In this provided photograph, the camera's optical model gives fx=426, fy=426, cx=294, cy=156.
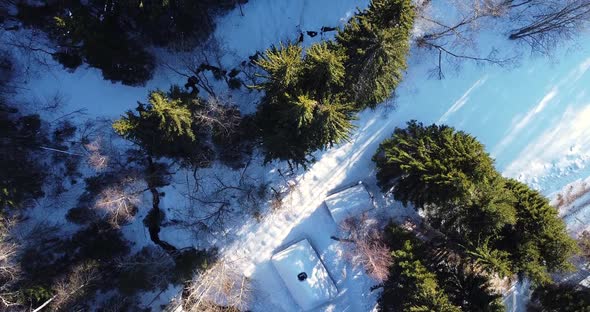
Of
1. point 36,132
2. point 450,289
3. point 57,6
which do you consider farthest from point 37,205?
point 450,289

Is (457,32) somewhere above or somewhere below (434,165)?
above

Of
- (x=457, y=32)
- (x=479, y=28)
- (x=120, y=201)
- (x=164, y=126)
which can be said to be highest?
(x=120, y=201)

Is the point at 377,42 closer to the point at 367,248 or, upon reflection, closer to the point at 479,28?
the point at 479,28

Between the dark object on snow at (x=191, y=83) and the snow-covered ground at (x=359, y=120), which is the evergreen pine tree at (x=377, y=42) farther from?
the dark object on snow at (x=191, y=83)

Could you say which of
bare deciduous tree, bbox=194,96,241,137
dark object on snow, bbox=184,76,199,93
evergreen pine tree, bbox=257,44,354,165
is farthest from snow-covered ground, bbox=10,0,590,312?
evergreen pine tree, bbox=257,44,354,165

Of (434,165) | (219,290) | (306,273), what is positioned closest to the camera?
(434,165)

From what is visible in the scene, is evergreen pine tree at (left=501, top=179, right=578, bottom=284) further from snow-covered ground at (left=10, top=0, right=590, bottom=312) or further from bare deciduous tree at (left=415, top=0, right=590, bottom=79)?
bare deciduous tree at (left=415, top=0, right=590, bottom=79)

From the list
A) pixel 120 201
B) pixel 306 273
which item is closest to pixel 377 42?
pixel 306 273

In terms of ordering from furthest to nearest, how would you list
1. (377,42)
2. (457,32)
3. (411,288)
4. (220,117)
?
(457,32), (220,117), (411,288), (377,42)
